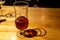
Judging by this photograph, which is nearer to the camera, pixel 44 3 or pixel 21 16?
pixel 21 16

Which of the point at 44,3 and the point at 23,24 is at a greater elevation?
the point at 23,24

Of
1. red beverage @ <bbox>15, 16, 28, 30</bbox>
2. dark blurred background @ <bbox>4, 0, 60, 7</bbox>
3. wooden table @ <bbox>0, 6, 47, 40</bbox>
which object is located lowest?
dark blurred background @ <bbox>4, 0, 60, 7</bbox>

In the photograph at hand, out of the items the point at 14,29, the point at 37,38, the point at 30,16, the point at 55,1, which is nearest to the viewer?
the point at 37,38

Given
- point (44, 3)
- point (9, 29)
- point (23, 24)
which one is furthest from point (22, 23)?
point (44, 3)

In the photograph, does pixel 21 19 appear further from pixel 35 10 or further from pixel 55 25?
pixel 35 10

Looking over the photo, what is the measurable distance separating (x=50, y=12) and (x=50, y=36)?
0.41 m

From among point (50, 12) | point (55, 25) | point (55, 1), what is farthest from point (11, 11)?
point (55, 1)

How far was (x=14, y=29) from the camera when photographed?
1.03 meters

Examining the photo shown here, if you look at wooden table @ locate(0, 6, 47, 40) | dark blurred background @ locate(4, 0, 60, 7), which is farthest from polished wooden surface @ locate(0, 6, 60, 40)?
dark blurred background @ locate(4, 0, 60, 7)

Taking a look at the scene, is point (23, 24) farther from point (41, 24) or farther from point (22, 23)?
point (41, 24)

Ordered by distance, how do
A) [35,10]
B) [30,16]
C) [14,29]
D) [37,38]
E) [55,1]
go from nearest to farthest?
[37,38] → [14,29] → [30,16] → [35,10] → [55,1]

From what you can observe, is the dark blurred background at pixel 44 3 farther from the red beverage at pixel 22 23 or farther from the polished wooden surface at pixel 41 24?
the red beverage at pixel 22 23

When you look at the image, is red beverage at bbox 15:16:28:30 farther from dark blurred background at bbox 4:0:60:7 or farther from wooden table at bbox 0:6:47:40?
dark blurred background at bbox 4:0:60:7

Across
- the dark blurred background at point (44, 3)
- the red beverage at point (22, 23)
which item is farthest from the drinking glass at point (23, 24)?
the dark blurred background at point (44, 3)
